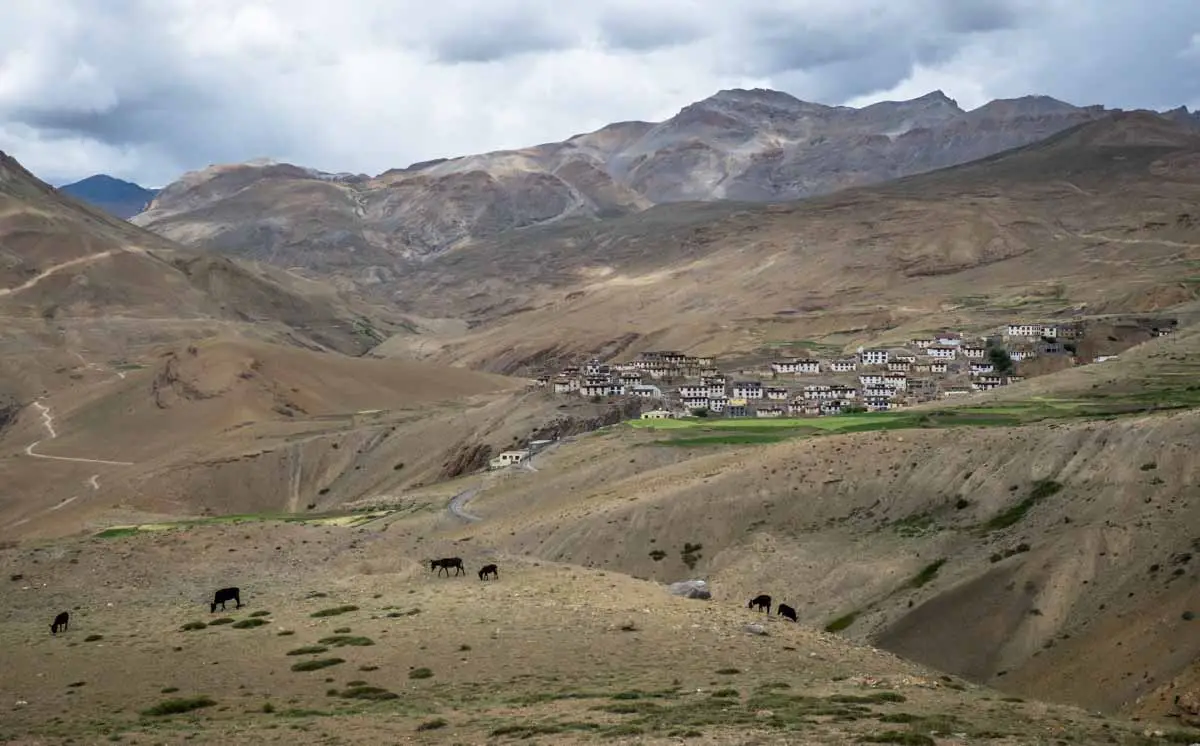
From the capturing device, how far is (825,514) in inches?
2365

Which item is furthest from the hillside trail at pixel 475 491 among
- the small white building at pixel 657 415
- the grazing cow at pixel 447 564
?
the grazing cow at pixel 447 564

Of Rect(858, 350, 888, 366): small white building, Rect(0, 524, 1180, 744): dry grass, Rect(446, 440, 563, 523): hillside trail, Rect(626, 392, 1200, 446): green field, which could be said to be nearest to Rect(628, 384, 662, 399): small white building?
Rect(626, 392, 1200, 446): green field

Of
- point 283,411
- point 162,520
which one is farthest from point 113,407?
point 162,520

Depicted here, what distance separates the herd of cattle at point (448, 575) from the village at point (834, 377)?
69798mm

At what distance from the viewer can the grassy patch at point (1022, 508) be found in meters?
52.5

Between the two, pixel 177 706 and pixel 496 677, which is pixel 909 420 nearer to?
pixel 496 677

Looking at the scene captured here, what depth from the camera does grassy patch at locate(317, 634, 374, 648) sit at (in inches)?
1217

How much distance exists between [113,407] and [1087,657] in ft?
503

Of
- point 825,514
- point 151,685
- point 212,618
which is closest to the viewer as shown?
point 151,685

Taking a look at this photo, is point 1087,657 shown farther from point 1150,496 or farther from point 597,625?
point 597,625

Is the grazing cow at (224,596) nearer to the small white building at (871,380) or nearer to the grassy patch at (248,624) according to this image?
the grassy patch at (248,624)

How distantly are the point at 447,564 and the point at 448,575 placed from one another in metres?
0.52

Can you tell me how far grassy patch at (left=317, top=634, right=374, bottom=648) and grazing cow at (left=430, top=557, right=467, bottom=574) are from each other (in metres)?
9.45

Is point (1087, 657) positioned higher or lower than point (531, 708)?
lower
